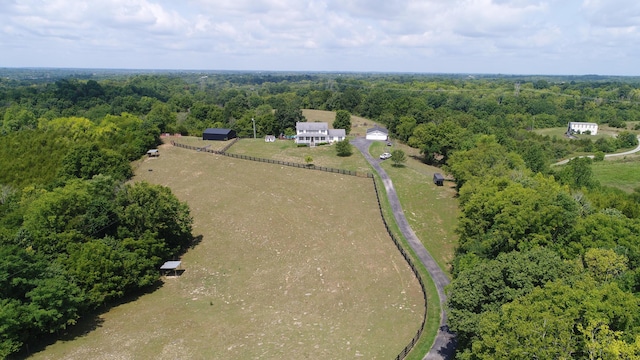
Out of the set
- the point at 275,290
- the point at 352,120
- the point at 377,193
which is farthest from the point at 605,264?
the point at 352,120

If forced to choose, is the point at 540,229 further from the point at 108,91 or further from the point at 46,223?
the point at 108,91

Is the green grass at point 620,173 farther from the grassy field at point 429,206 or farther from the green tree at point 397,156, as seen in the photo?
the green tree at point 397,156

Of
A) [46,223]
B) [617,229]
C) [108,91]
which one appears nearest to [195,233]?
[46,223]

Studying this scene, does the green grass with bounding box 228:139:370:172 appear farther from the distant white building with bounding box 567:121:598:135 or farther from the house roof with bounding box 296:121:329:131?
the distant white building with bounding box 567:121:598:135

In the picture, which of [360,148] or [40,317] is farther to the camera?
[360,148]

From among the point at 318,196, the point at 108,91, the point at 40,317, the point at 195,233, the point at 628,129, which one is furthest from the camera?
the point at 108,91

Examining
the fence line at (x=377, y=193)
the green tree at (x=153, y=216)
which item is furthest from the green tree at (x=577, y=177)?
the green tree at (x=153, y=216)
